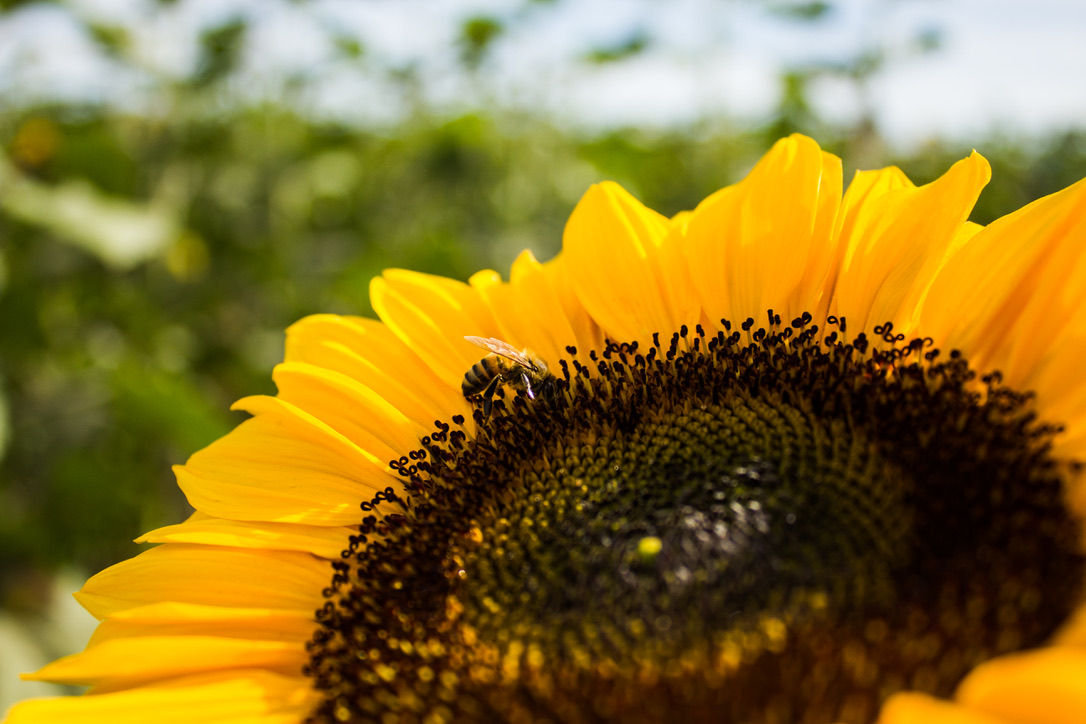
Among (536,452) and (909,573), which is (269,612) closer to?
(536,452)

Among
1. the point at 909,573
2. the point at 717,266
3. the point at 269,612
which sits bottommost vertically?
the point at 909,573

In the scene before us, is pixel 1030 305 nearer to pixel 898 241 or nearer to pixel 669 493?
pixel 898 241

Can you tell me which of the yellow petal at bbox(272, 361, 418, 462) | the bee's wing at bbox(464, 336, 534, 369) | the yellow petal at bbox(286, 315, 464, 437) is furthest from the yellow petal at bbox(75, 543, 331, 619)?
the bee's wing at bbox(464, 336, 534, 369)

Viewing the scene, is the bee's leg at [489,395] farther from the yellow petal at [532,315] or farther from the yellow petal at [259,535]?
the yellow petal at [259,535]

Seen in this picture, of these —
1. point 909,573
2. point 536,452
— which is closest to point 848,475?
point 909,573

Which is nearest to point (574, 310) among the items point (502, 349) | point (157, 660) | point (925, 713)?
point (502, 349)

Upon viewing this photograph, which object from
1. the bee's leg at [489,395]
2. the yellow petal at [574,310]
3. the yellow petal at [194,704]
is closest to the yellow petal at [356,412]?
the bee's leg at [489,395]
